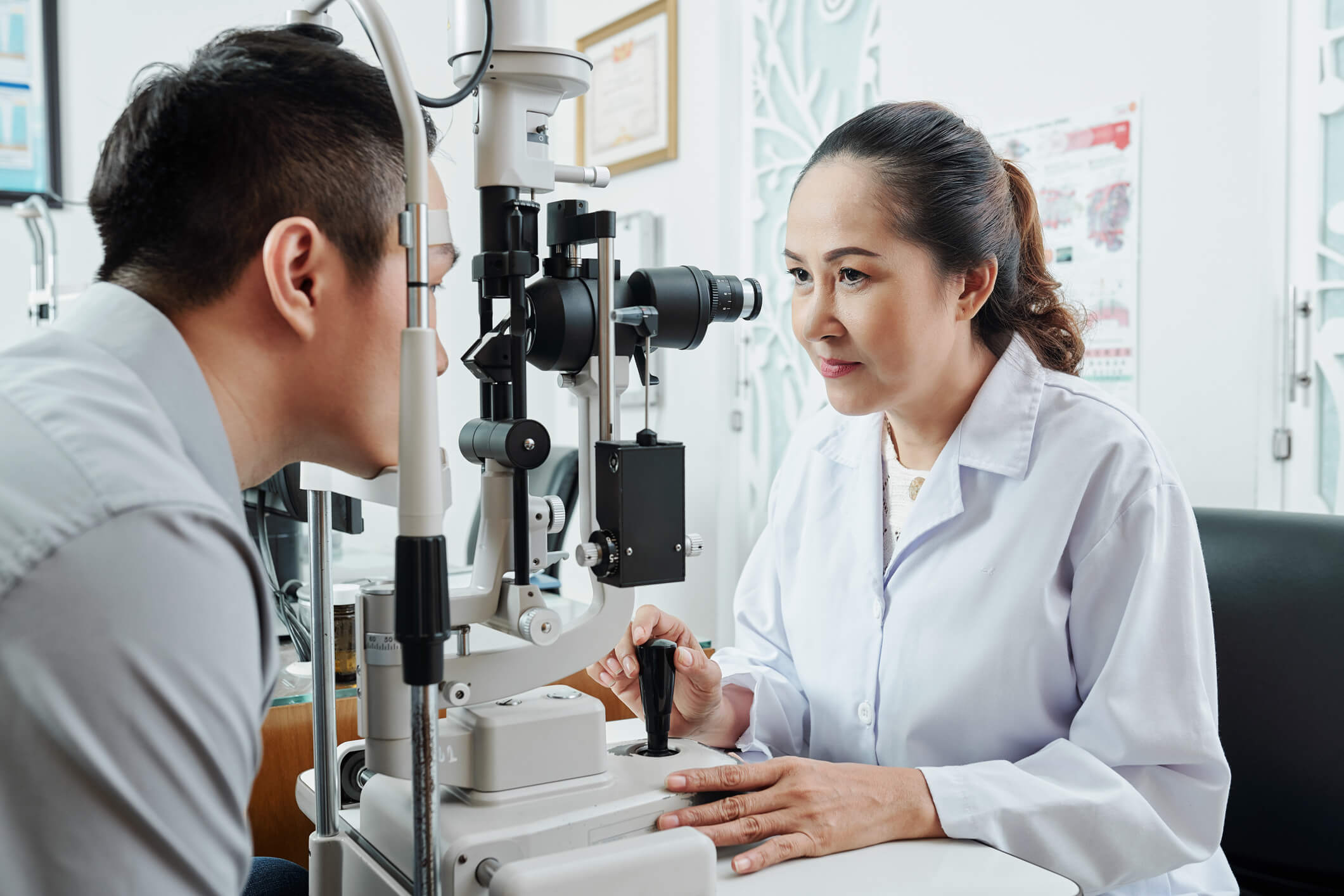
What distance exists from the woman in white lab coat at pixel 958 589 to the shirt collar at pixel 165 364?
1.46 ft

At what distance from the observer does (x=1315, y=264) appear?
187 cm

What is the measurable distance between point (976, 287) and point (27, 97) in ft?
9.88

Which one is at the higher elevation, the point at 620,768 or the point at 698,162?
the point at 698,162

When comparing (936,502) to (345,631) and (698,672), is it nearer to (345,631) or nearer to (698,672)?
(698,672)

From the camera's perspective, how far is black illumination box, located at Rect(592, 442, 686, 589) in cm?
74

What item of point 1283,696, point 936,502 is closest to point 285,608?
point 936,502

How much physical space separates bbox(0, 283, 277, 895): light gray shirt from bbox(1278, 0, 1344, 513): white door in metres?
1.95

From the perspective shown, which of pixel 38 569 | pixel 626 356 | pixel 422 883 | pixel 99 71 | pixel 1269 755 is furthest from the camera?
pixel 99 71

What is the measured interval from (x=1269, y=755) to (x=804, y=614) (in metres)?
0.55

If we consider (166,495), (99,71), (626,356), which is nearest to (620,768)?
(626,356)

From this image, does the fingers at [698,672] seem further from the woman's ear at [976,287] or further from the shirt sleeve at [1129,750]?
the woman's ear at [976,287]

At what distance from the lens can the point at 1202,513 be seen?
1.30 meters

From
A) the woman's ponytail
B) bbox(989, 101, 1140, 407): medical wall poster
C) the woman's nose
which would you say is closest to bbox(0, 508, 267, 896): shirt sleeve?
the woman's nose

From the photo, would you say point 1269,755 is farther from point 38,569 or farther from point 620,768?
point 38,569
